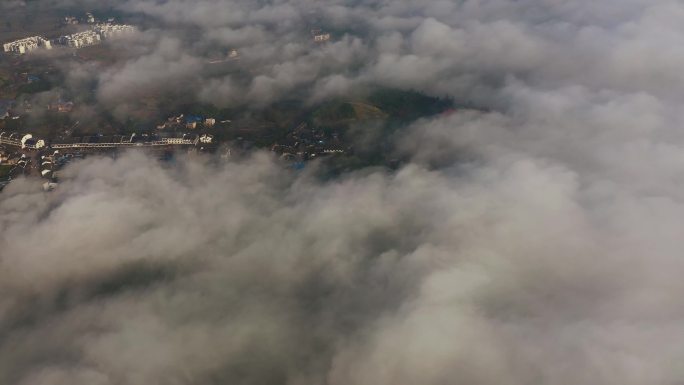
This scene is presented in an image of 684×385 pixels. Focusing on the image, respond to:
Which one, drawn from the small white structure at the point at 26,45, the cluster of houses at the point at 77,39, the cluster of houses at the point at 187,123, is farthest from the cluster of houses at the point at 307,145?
the small white structure at the point at 26,45

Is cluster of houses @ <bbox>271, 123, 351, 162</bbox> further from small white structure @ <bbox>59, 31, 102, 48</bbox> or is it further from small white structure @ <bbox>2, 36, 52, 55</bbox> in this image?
small white structure @ <bbox>2, 36, 52, 55</bbox>

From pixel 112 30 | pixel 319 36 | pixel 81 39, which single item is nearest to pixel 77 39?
pixel 81 39

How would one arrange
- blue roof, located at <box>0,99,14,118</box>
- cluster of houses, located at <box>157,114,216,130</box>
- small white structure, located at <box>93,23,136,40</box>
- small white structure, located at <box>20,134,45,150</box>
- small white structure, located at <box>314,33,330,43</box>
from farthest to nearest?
1. small white structure, located at <box>93,23,136,40</box>
2. small white structure, located at <box>314,33,330,43</box>
3. blue roof, located at <box>0,99,14,118</box>
4. cluster of houses, located at <box>157,114,216,130</box>
5. small white structure, located at <box>20,134,45,150</box>

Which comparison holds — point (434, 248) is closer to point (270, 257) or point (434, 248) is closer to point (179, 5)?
point (270, 257)

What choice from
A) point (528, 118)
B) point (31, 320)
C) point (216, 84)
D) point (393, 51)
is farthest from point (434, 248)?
point (393, 51)

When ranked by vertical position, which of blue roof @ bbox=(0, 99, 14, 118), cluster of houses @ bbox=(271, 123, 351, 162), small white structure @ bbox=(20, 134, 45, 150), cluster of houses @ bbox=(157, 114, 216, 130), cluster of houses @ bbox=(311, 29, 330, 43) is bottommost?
blue roof @ bbox=(0, 99, 14, 118)

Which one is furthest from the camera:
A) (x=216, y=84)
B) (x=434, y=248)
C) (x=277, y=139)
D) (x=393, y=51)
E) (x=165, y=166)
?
(x=393, y=51)

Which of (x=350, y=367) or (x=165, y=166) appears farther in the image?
(x=165, y=166)

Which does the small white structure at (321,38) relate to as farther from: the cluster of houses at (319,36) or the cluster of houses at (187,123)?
the cluster of houses at (187,123)

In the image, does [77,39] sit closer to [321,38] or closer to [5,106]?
[5,106]

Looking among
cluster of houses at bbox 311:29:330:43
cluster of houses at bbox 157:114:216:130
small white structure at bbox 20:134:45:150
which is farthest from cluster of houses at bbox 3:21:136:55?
cluster of houses at bbox 157:114:216:130

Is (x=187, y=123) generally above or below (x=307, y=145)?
below
